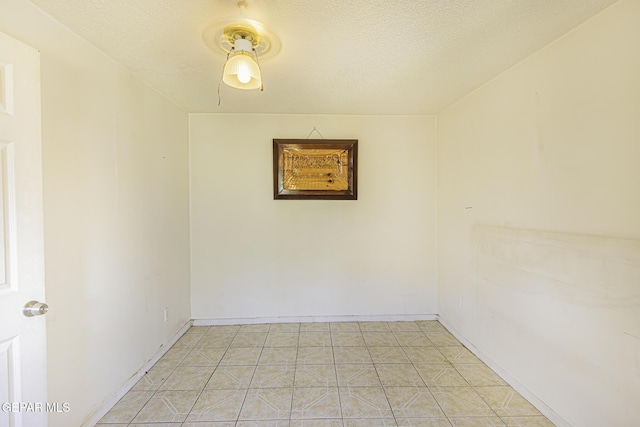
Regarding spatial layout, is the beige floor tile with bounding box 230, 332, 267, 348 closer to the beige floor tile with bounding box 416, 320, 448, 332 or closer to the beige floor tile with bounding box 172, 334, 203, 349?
the beige floor tile with bounding box 172, 334, 203, 349

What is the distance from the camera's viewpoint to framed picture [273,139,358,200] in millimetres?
2912

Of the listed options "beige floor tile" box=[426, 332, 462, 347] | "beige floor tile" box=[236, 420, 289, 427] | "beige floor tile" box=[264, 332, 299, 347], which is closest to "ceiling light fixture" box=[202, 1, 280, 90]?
"beige floor tile" box=[236, 420, 289, 427]

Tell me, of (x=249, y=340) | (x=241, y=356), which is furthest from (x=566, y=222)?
(x=249, y=340)

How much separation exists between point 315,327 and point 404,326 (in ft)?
3.28

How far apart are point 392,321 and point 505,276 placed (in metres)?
1.43

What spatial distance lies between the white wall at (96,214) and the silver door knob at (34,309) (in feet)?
1.12

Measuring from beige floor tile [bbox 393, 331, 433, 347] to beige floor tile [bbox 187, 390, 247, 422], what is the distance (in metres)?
1.55

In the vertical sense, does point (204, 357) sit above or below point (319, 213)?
below

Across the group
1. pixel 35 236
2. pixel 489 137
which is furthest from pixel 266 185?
pixel 489 137

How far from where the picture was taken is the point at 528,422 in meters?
1.64

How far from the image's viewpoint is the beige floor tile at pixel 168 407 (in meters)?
1.70

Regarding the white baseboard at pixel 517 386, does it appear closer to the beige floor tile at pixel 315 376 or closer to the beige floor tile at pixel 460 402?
the beige floor tile at pixel 460 402

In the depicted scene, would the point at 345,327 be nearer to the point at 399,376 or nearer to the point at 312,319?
the point at 312,319

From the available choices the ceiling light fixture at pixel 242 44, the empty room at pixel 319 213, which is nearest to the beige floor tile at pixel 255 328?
the empty room at pixel 319 213
